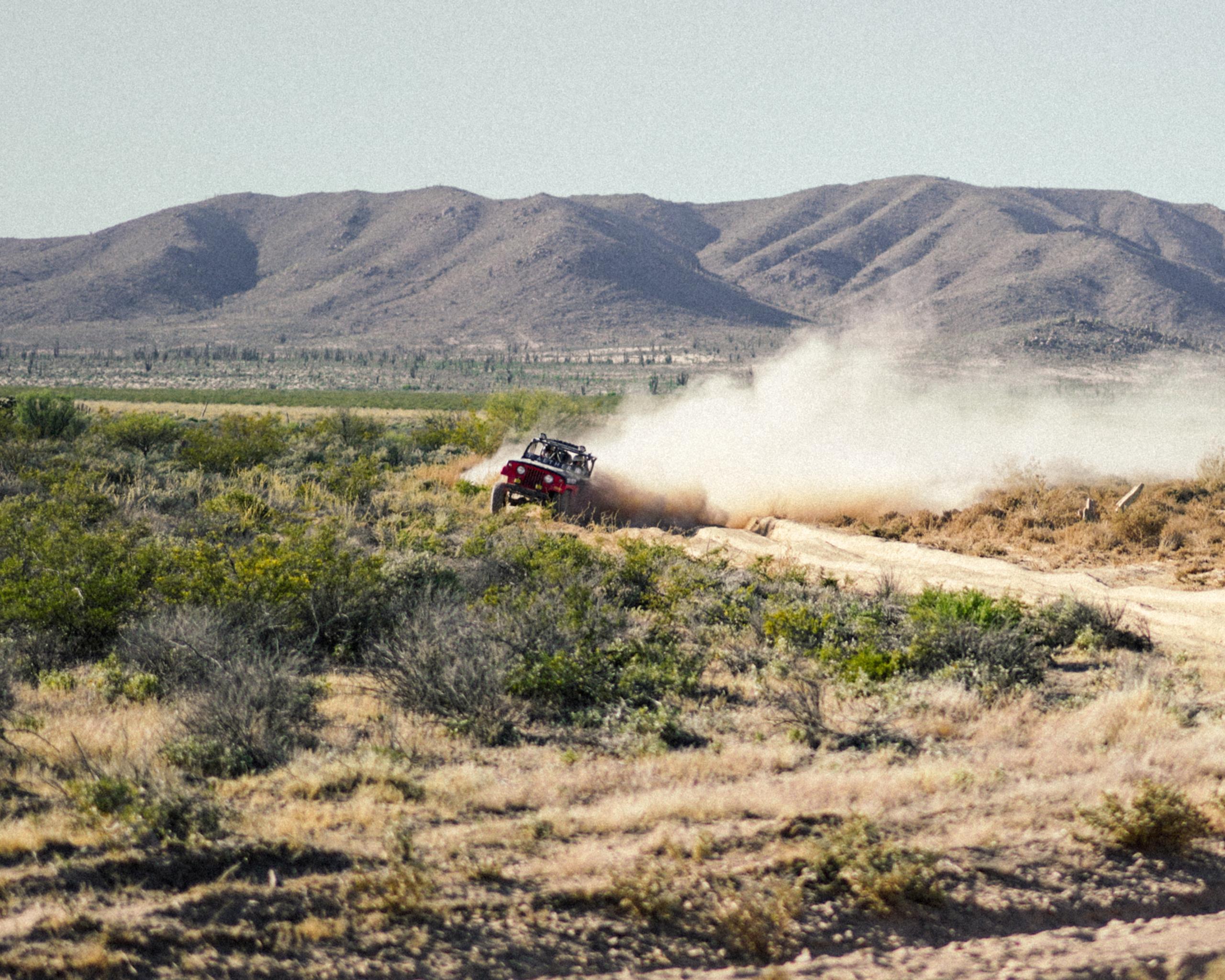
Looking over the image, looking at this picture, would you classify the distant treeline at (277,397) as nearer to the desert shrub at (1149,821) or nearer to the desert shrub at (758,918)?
the desert shrub at (1149,821)

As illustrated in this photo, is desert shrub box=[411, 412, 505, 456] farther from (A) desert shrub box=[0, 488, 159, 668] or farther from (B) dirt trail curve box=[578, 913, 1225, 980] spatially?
(B) dirt trail curve box=[578, 913, 1225, 980]

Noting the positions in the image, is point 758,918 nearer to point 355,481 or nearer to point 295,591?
point 295,591

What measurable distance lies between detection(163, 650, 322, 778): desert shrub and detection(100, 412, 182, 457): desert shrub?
74.3 feet

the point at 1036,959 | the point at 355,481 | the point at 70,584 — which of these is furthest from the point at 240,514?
the point at 1036,959

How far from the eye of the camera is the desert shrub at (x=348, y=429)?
36438 mm

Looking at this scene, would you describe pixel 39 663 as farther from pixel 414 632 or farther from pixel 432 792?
pixel 432 792

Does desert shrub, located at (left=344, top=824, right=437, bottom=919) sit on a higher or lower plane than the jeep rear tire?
lower

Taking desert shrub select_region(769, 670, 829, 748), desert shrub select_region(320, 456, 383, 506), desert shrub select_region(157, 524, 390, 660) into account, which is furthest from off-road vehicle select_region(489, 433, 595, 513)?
desert shrub select_region(769, 670, 829, 748)

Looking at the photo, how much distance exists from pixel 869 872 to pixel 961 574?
41.6 feet

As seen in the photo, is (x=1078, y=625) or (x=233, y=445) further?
(x=233, y=445)

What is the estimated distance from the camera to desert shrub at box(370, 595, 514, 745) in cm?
904

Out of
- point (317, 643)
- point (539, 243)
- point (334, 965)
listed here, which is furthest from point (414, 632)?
point (539, 243)

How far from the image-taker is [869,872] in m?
5.93

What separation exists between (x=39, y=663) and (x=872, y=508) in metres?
18.3
